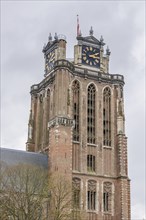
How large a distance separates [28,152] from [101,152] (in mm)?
11644

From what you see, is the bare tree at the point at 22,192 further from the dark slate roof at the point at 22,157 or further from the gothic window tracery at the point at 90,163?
the gothic window tracery at the point at 90,163

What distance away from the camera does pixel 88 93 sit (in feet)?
273

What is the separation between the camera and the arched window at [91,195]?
76.1 m

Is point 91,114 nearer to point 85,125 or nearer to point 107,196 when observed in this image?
point 85,125

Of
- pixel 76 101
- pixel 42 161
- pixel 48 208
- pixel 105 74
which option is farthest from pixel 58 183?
pixel 105 74

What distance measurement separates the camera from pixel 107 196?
77.9 meters

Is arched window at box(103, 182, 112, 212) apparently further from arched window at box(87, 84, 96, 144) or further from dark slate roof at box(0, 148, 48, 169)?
dark slate roof at box(0, 148, 48, 169)

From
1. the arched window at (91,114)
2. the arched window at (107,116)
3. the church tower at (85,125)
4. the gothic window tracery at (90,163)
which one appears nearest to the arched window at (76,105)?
the church tower at (85,125)

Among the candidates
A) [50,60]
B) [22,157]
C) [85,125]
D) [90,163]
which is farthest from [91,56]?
[22,157]

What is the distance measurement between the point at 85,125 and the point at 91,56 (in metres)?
13.7

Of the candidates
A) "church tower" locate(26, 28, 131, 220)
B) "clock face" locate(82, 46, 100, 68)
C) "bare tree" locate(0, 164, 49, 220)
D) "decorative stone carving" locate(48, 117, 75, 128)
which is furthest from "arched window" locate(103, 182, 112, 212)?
"clock face" locate(82, 46, 100, 68)

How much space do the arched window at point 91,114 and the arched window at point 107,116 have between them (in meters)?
2.13

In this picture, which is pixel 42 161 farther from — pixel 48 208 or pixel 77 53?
pixel 77 53

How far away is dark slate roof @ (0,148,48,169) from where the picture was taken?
7612 centimetres
